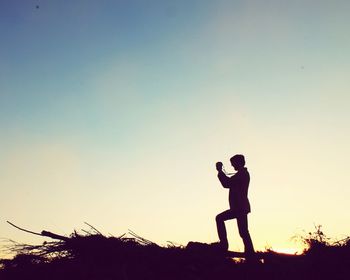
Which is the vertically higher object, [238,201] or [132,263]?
[238,201]

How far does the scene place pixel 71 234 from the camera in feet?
18.9

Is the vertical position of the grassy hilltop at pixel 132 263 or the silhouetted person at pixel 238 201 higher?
the silhouetted person at pixel 238 201

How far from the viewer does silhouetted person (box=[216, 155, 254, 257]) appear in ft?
23.5

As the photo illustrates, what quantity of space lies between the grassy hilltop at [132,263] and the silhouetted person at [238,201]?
63 cm

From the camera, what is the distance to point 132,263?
18.2 feet

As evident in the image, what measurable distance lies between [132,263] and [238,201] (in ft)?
8.99

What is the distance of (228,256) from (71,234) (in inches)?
109

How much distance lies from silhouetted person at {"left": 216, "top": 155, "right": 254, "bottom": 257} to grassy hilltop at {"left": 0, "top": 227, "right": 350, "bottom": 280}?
626mm

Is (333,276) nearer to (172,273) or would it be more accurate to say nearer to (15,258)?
(172,273)

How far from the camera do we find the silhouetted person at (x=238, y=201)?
283 inches

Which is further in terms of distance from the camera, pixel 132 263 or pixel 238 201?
pixel 238 201

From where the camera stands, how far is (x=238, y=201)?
7.39m

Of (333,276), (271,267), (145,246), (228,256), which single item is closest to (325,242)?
(333,276)

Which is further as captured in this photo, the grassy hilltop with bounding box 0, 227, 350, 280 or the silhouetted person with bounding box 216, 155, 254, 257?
the silhouetted person with bounding box 216, 155, 254, 257
